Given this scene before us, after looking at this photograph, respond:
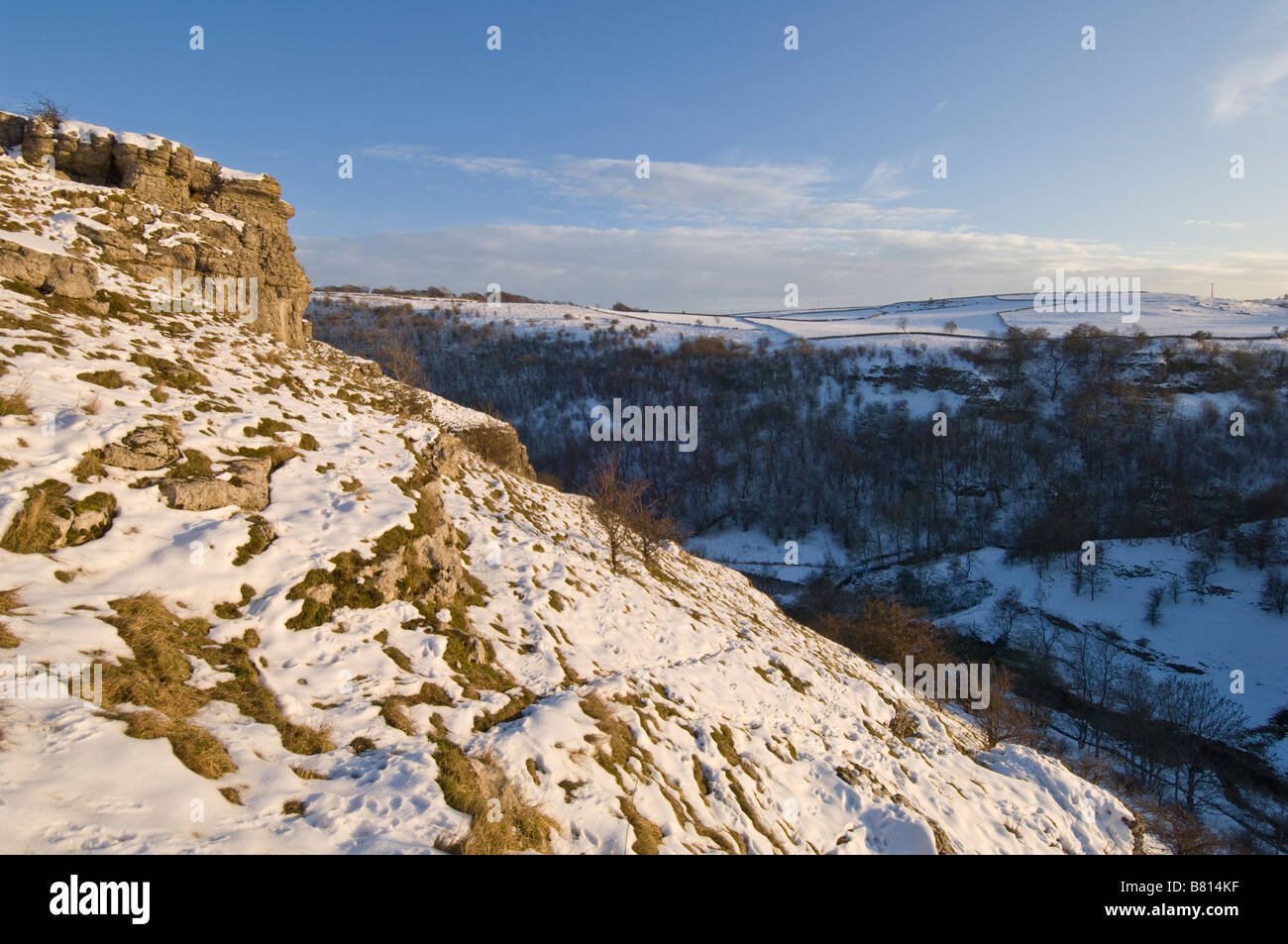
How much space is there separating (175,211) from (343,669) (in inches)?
538

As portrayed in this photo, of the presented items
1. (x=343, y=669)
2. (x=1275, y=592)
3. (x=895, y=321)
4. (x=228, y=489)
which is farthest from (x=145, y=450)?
(x=895, y=321)

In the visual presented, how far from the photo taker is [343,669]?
18.5 feet

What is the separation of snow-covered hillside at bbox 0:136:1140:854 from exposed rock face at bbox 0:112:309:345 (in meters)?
0.90

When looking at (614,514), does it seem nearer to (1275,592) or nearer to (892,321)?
(1275,592)

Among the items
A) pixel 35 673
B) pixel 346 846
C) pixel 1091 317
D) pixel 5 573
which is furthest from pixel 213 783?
pixel 1091 317

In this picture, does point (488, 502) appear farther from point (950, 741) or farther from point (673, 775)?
point (950, 741)

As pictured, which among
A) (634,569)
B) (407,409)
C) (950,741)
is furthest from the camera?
(407,409)

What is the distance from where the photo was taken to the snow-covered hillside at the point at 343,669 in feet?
12.5

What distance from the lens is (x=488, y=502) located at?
1235cm

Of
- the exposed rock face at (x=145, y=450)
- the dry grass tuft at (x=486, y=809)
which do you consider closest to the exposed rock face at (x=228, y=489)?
the exposed rock face at (x=145, y=450)

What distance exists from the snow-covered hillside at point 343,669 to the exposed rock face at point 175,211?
904 millimetres

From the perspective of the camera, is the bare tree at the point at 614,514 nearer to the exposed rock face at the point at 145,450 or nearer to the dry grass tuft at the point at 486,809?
the dry grass tuft at the point at 486,809

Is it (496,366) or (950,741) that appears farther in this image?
(496,366)
